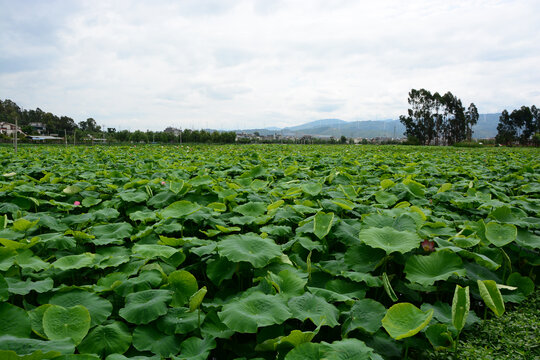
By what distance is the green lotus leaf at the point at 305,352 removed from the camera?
103 centimetres

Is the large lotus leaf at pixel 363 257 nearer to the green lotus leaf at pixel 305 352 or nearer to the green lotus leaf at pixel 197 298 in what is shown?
the green lotus leaf at pixel 305 352

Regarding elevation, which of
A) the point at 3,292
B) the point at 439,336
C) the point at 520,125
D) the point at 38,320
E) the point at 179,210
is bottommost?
the point at 439,336

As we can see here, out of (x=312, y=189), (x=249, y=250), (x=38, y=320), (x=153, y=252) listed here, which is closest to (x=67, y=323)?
(x=38, y=320)

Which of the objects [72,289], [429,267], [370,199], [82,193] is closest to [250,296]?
[72,289]

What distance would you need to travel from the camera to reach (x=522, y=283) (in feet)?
5.97

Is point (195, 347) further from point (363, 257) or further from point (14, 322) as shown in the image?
point (363, 257)

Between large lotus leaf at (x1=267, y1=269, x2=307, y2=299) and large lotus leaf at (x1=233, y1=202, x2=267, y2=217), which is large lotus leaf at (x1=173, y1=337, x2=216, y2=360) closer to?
large lotus leaf at (x1=267, y1=269, x2=307, y2=299)

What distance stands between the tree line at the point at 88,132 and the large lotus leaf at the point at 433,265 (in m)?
44.8

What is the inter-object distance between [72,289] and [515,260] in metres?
2.57

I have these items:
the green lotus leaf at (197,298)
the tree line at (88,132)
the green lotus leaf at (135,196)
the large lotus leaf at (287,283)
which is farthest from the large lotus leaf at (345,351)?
the tree line at (88,132)

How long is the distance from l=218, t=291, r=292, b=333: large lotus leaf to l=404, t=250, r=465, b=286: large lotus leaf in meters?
0.74

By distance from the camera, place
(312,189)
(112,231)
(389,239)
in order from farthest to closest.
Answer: (312,189), (112,231), (389,239)

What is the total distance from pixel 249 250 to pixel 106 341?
69 centimetres

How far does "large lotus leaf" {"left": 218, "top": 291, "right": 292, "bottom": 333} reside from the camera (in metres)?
1.12
